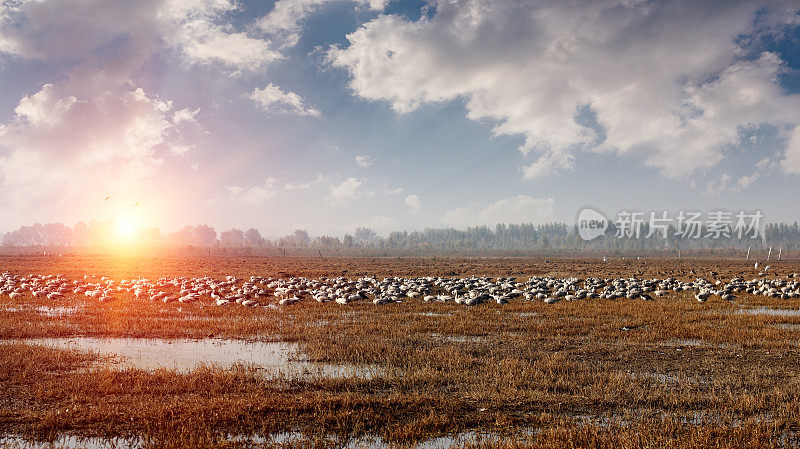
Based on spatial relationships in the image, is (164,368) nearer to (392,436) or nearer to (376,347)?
(376,347)

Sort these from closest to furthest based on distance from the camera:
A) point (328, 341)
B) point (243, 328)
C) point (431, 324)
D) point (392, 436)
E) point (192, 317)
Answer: point (392, 436) → point (328, 341) → point (243, 328) → point (431, 324) → point (192, 317)

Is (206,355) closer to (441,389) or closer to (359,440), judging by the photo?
(441,389)

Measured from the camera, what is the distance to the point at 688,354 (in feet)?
44.7

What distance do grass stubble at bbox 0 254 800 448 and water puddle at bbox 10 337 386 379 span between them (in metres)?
0.57

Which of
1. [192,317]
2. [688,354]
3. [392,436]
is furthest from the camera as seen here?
[192,317]

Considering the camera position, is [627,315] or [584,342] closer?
[584,342]

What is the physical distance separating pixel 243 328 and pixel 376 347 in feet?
20.9

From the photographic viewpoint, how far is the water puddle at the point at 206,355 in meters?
11.5

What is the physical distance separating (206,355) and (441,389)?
7401mm

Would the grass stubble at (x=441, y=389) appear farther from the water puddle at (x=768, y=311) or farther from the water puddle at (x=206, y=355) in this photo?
the water puddle at (x=768, y=311)

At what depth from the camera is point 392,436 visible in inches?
295

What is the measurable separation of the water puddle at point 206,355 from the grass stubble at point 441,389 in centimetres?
57

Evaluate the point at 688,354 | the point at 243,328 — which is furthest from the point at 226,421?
the point at 688,354

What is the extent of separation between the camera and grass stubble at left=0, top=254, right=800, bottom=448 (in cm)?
758
